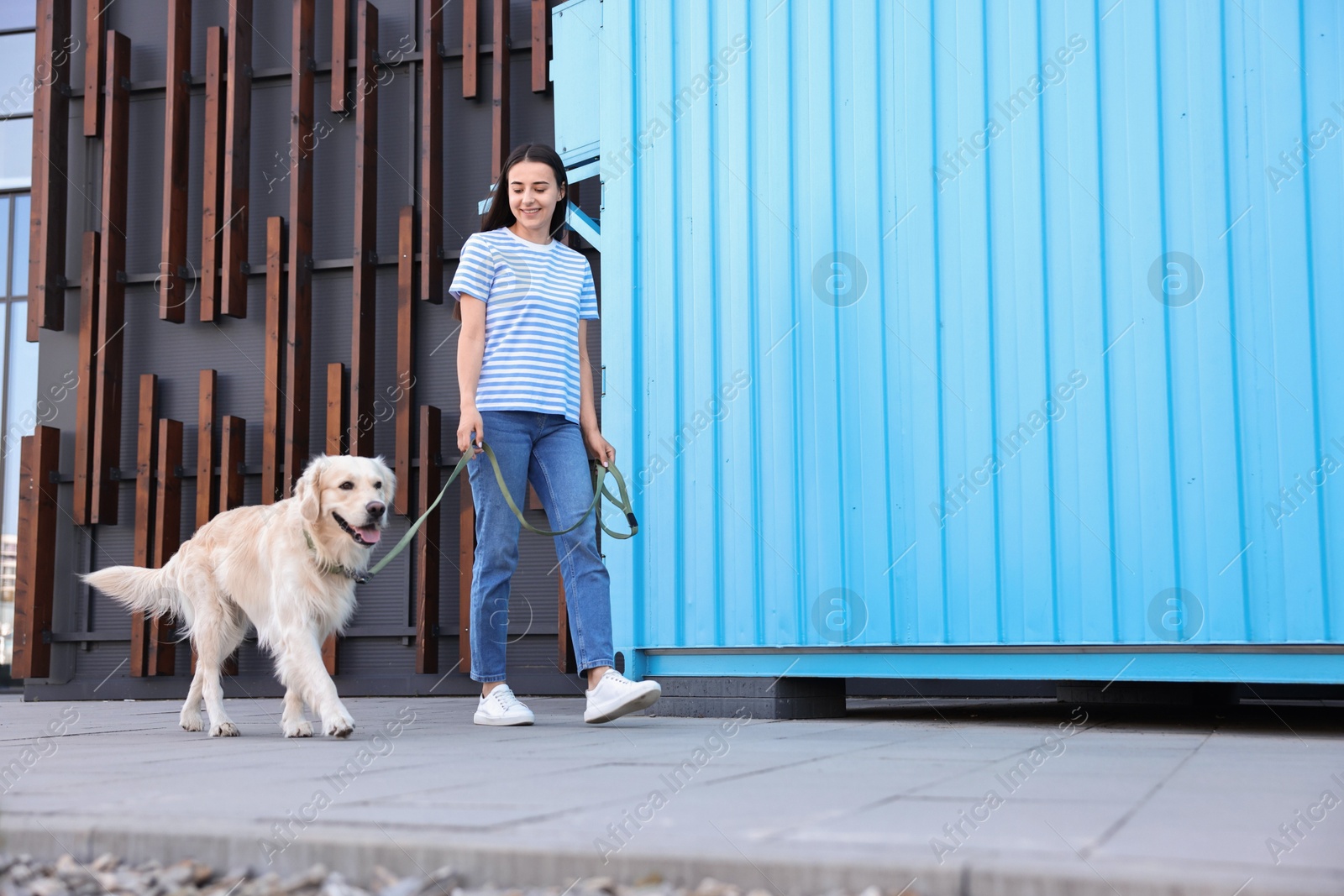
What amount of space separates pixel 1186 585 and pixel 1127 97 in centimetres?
147

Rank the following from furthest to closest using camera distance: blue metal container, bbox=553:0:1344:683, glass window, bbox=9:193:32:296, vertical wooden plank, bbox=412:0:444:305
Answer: glass window, bbox=9:193:32:296, vertical wooden plank, bbox=412:0:444:305, blue metal container, bbox=553:0:1344:683

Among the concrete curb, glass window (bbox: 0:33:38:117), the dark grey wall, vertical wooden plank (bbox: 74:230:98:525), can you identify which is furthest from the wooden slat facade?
the concrete curb

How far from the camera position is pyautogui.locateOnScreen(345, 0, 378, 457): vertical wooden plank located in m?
6.19

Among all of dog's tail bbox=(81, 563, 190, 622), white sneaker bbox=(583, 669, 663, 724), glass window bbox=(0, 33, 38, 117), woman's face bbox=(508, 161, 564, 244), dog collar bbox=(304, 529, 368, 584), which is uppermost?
glass window bbox=(0, 33, 38, 117)

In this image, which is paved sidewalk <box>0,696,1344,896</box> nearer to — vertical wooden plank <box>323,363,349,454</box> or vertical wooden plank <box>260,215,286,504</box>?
vertical wooden plank <box>323,363,349,454</box>

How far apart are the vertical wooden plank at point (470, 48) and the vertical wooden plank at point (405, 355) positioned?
713 millimetres

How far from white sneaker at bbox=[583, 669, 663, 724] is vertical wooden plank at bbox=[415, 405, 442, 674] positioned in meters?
2.49

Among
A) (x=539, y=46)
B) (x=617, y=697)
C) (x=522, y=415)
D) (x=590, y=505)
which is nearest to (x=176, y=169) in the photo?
(x=539, y=46)

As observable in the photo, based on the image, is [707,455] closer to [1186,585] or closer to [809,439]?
[809,439]

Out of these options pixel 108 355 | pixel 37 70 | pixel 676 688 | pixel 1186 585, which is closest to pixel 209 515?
pixel 108 355

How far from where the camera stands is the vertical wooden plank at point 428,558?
593 cm

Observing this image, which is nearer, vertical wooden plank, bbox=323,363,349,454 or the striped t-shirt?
the striped t-shirt

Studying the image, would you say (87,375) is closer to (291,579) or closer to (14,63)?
(14,63)

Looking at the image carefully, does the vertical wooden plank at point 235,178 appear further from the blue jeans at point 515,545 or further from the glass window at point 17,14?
the blue jeans at point 515,545
